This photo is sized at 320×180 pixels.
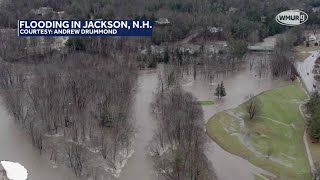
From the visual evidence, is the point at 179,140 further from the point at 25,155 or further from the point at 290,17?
the point at 290,17

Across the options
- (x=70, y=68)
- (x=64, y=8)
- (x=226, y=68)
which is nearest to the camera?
(x=70, y=68)

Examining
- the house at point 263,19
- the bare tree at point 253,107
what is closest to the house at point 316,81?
the bare tree at point 253,107

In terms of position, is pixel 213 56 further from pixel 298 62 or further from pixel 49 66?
pixel 49 66

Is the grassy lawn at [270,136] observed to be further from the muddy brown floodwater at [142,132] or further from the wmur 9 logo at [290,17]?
the wmur 9 logo at [290,17]

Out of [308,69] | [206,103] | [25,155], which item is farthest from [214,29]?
[25,155]

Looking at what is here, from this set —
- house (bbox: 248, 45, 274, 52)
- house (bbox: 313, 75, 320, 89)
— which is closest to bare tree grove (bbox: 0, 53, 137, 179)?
house (bbox: 313, 75, 320, 89)

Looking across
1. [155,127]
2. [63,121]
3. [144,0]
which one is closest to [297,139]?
[155,127]
